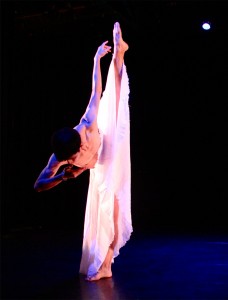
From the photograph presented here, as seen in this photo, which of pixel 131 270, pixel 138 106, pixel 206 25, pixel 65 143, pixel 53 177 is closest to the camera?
pixel 65 143

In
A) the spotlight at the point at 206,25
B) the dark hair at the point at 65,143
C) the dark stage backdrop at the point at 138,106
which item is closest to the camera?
the dark hair at the point at 65,143

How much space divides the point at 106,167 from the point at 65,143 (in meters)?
0.49

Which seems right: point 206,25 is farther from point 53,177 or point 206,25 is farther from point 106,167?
point 53,177

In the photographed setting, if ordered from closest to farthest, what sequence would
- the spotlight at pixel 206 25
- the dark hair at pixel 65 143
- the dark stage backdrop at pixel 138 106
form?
the dark hair at pixel 65 143, the spotlight at pixel 206 25, the dark stage backdrop at pixel 138 106

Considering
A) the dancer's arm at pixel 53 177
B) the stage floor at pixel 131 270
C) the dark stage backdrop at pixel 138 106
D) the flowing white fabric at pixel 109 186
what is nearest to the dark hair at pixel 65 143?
the dancer's arm at pixel 53 177

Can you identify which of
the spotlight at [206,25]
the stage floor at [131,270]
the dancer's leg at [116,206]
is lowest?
the stage floor at [131,270]

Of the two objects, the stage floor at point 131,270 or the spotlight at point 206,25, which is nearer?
the stage floor at point 131,270

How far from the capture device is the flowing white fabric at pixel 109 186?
104 inches

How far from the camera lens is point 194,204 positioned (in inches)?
244

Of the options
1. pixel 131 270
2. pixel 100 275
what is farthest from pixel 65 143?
pixel 131 270

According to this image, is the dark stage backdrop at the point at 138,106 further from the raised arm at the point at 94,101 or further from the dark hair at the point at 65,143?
the dark hair at the point at 65,143

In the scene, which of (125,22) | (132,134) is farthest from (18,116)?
(125,22)

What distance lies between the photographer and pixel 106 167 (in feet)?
8.88

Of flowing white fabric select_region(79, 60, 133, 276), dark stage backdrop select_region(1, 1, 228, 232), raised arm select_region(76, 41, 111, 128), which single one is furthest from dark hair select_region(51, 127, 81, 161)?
dark stage backdrop select_region(1, 1, 228, 232)
